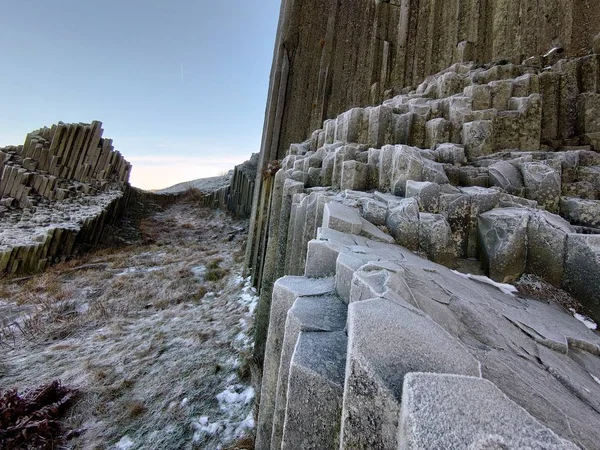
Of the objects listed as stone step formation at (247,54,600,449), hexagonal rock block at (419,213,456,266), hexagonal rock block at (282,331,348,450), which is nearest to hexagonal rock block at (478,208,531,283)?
stone step formation at (247,54,600,449)

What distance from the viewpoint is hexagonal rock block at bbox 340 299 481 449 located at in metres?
0.58

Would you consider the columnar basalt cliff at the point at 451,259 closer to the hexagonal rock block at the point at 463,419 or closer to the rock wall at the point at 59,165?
the hexagonal rock block at the point at 463,419

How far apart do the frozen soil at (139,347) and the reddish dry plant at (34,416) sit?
14 centimetres

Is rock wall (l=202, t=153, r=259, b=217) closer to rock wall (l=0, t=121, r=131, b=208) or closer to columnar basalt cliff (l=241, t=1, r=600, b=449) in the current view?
rock wall (l=0, t=121, r=131, b=208)

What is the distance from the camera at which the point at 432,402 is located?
0.50 m

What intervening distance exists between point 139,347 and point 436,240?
13.0 ft

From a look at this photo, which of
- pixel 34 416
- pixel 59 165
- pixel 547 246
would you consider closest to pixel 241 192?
pixel 59 165

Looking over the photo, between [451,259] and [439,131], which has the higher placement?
[439,131]

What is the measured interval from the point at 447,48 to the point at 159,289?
8352 millimetres

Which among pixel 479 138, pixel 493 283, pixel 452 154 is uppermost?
pixel 479 138

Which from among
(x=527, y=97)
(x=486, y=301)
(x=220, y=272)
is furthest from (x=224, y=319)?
(x=527, y=97)

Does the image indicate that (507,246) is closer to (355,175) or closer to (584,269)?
(584,269)

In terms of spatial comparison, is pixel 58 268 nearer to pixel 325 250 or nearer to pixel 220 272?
pixel 220 272

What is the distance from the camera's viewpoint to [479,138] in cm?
335
